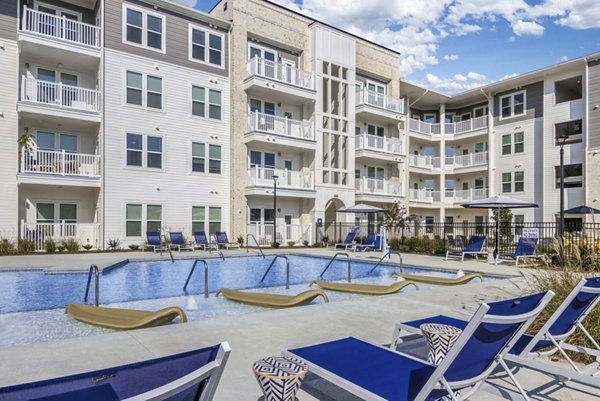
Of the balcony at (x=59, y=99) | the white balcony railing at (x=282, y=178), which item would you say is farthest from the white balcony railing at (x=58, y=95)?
the white balcony railing at (x=282, y=178)

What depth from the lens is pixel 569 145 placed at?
25750mm

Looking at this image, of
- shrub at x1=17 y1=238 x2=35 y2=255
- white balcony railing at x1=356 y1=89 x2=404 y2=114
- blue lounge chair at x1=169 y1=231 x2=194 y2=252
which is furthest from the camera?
white balcony railing at x1=356 y1=89 x2=404 y2=114

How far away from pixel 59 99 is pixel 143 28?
5434 mm

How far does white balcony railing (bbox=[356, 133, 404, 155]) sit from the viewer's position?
89.4 ft

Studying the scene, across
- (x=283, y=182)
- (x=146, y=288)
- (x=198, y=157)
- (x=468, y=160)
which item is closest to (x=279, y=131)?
(x=283, y=182)

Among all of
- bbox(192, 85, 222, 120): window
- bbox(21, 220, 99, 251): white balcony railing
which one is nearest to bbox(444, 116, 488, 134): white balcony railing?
bbox(192, 85, 222, 120): window

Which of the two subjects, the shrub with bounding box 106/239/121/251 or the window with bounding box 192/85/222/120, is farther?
the window with bounding box 192/85/222/120

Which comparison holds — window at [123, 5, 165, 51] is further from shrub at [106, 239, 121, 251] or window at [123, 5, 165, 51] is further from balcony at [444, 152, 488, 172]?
balcony at [444, 152, 488, 172]

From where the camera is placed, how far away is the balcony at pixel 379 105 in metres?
27.3

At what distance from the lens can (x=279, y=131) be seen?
23.8 meters

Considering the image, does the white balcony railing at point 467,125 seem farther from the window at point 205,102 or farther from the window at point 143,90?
the window at point 143,90

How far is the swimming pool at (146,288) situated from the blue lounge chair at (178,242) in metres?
3.91

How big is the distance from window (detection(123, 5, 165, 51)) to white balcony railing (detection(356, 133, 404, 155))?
13.0 meters

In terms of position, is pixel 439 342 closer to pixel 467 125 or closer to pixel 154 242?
pixel 154 242
